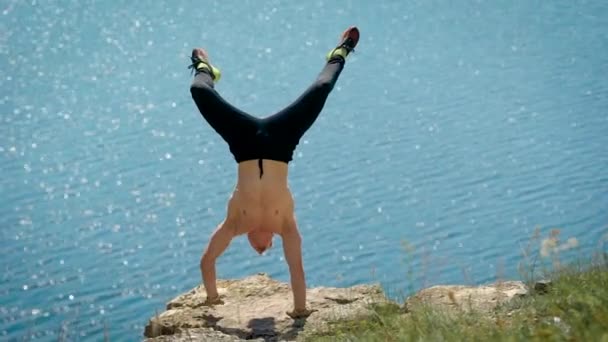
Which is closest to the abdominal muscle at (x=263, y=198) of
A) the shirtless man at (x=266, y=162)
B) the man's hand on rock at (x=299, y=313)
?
the shirtless man at (x=266, y=162)

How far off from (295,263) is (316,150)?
22.9ft

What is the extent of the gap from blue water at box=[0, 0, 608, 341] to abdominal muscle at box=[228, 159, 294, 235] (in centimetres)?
91

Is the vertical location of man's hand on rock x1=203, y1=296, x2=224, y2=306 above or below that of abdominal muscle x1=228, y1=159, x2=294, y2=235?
below

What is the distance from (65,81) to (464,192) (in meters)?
8.51

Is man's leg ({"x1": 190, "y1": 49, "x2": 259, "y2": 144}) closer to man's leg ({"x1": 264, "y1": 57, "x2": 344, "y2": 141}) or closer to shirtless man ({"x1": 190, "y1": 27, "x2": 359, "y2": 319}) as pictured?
shirtless man ({"x1": 190, "y1": 27, "x2": 359, "y2": 319})

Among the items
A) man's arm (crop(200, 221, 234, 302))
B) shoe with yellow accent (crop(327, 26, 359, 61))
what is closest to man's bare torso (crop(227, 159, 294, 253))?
man's arm (crop(200, 221, 234, 302))

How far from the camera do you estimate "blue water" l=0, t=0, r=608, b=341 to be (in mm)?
10398

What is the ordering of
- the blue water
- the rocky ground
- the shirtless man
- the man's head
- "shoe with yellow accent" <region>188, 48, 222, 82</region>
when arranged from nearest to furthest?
the rocky ground → the shirtless man → the man's head → "shoe with yellow accent" <region>188, 48, 222, 82</region> → the blue water

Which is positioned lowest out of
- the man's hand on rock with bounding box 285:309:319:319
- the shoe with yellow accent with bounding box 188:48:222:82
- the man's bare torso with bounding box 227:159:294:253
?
the man's hand on rock with bounding box 285:309:319:319

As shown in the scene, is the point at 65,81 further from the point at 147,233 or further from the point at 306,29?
the point at 147,233

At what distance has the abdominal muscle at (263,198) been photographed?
6.70 metres

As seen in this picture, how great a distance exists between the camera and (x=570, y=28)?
61.9ft

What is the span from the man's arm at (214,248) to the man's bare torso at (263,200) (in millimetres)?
120

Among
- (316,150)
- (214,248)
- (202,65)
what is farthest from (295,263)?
(316,150)
